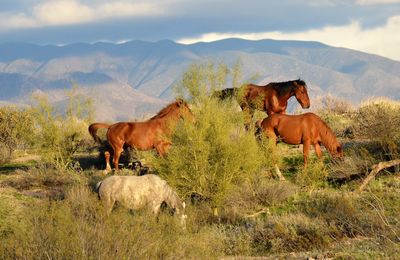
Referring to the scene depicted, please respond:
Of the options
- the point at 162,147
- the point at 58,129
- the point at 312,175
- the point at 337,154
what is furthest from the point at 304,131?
the point at 58,129

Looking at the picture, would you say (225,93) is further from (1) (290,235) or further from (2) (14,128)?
(2) (14,128)

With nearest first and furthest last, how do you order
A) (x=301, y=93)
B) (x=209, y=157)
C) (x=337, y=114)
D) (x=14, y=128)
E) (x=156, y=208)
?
(x=156, y=208)
(x=209, y=157)
(x=301, y=93)
(x=14, y=128)
(x=337, y=114)

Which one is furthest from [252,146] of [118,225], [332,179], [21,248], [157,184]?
[21,248]

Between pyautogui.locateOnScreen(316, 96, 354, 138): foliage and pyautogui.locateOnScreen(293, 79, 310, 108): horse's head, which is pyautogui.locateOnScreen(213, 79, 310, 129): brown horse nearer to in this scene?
pyautogui.locateOnScreen(293, 79, 310, 108): horse's head

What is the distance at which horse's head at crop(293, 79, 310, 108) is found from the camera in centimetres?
2114

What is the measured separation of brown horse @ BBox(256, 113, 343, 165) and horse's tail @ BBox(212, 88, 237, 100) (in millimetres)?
1236

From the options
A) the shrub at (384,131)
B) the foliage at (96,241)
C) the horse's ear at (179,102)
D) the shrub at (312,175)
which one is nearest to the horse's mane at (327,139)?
the shrub at (384,131)

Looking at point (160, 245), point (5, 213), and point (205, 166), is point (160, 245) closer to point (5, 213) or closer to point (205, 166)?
point (205, 166)

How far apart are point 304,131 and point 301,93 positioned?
2.88m

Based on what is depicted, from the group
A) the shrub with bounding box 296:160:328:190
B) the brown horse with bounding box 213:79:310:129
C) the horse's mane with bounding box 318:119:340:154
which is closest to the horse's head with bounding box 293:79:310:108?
the brown horse with bounding box 213:79:310:129

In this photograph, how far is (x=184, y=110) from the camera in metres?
16.8

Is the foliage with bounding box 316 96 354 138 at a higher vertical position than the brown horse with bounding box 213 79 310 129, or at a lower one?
lower

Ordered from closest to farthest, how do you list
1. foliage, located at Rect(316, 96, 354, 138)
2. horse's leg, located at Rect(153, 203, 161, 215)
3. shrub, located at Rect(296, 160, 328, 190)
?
1. horse's leg, located at Rect(153, 203, 161, 215)
2. shrub, located at Rect(296, 160, 328, 190)
3. foliage, located at Rect(316, 96, 354, 138)

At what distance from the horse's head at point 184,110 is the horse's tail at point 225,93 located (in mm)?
854
